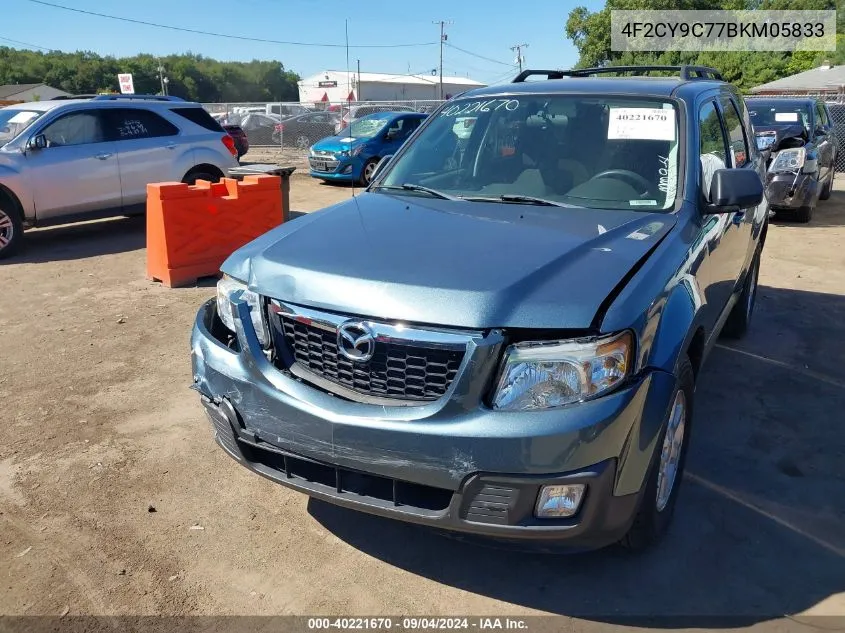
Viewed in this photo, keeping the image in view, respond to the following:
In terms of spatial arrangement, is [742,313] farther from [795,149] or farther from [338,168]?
[338,168]

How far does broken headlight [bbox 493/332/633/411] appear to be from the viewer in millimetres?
2365

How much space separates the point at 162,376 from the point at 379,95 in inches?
2772

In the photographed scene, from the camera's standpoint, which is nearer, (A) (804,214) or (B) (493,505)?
(B) (493,505)

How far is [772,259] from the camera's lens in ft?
28.5

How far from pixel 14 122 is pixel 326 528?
8801 mm

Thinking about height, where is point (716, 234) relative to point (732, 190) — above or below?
below

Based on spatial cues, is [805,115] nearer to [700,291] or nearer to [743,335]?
[743,335]

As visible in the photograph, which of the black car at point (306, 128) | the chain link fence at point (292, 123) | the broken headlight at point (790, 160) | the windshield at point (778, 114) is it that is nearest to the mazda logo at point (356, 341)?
the broken headlight at point (790, 160)

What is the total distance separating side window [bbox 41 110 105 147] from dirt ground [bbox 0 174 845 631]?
15.8ft

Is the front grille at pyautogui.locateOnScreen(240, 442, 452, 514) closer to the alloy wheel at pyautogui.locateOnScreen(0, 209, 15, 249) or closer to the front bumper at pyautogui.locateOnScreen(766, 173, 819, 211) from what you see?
the alloy wheel at pyautogui.locateOnScreen(0, 209, 15, 249)

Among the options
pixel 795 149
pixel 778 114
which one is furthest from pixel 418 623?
pixel 778 114

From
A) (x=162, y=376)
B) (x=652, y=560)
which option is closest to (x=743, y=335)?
(x=652, y=560)

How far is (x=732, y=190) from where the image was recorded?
3283mm

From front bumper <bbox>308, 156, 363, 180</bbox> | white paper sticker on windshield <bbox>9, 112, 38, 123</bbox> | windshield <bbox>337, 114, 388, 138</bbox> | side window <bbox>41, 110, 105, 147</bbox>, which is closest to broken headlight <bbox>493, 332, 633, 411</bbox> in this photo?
side window <bbox>41, 110, 105, 147</bbox>
